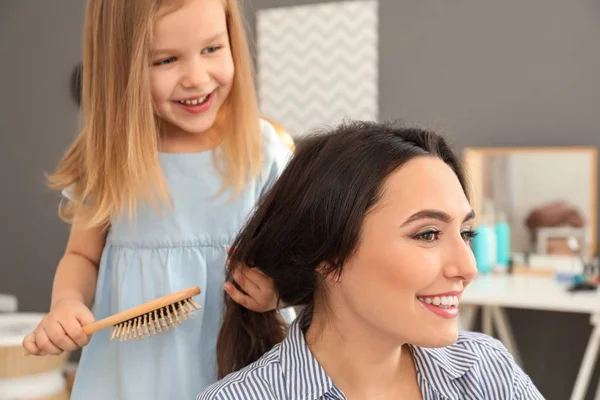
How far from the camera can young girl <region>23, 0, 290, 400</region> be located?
3.82 feet

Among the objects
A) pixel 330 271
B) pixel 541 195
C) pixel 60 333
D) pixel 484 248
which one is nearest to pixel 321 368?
pixel 330 271

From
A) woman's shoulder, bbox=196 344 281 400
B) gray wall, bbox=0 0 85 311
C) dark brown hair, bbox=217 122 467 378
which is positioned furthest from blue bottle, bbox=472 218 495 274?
gray wall, bbox=0 0 85 311

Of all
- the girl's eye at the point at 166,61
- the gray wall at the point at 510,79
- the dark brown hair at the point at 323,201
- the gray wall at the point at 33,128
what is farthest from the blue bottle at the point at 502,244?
the gray wall at the point at 33,128

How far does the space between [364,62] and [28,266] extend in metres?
1.87

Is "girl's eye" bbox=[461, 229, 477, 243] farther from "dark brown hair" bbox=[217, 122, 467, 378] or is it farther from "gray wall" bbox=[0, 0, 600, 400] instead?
"gray wall" bbox=[0, 0, 600, 400]

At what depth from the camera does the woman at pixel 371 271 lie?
0.95m

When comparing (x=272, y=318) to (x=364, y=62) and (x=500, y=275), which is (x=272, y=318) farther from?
(x=364, y=62)

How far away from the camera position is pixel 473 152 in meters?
2.70

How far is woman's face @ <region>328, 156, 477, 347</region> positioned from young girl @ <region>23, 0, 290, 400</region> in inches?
8.9

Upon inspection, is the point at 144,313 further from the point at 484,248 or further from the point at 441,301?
the point at 484,248

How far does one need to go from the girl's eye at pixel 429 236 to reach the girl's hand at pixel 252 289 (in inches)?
9.9

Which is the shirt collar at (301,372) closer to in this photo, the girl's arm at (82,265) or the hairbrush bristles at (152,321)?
the hairbrush bristles at (152,321)

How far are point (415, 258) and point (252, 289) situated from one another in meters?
0.28

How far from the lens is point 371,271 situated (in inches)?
38.4
